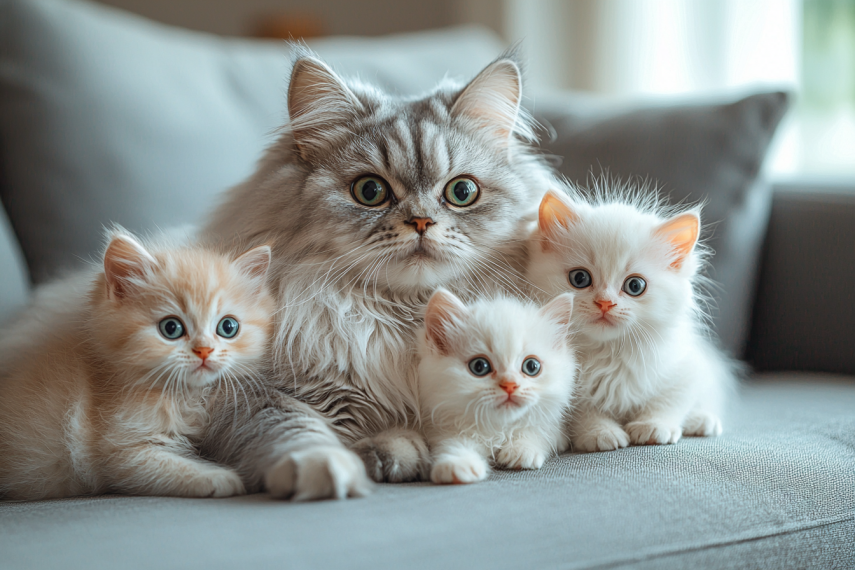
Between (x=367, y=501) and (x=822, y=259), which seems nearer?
(x=367, y=501)

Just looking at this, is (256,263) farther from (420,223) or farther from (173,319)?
(420,223)

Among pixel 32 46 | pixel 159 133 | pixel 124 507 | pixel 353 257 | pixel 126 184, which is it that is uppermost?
pixel 32 46

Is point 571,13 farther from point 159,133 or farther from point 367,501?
point 367,501

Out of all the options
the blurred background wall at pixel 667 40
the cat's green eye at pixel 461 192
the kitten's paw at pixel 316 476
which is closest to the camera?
the kitten's paw at pixel 316 476

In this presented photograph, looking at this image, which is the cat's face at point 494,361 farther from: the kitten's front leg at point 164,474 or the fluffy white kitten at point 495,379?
the kitten's front leg at point 164,474

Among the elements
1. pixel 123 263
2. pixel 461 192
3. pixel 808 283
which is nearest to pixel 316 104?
pixel 461 192

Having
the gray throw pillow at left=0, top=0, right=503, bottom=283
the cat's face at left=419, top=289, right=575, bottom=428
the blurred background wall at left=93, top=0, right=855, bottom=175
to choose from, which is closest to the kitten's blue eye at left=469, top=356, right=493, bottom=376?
the cat's face at left=419, top=289, right=575, bottom=428

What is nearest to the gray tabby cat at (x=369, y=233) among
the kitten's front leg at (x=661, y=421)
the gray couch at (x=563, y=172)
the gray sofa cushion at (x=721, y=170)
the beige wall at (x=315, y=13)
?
the gray couch at (x=563, y=172)

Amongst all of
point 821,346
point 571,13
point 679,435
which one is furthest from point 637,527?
point 571,13

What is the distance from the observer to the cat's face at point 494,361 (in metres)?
1.09

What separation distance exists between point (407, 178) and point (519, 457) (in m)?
0.54

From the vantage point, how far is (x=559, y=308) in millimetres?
1146

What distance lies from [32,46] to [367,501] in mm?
1433

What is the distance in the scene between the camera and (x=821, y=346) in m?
1.64
